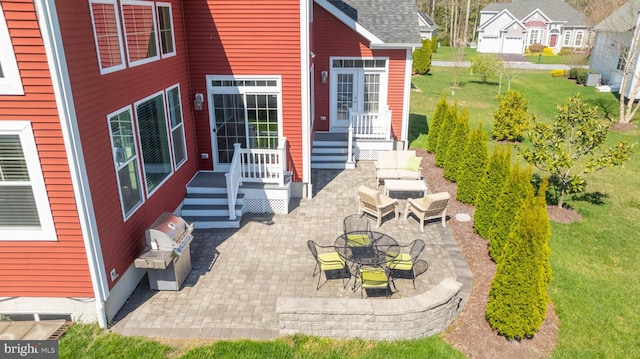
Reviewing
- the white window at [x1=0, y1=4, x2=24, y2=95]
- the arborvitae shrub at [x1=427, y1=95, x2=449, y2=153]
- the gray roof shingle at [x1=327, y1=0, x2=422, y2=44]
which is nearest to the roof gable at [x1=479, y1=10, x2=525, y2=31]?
the gray roof shingle at [x1=327, y1=0, x2=422, y2=44]

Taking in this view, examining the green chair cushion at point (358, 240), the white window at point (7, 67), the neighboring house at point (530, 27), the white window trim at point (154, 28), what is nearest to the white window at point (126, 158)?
the white window trim at point (154, 28)

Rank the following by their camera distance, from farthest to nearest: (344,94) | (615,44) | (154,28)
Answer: (615,44)
(344,94)
(154,28)

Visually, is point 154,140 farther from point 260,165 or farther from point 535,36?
point 535,36

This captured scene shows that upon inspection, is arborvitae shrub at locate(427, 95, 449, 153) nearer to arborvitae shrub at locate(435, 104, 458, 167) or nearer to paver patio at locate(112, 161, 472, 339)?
arborvitae shrub at locate(435, 104, 458, 167)

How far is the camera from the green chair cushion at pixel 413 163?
13.2 meters

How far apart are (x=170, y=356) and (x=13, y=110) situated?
4331mm

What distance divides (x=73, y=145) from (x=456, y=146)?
1080 cm

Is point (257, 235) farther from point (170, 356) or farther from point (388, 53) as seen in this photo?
point (388, 53)

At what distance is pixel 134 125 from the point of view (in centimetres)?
813

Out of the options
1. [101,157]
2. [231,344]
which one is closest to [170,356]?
[231,344]

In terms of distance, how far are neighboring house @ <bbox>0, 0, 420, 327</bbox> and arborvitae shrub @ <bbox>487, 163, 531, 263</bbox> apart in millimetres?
5365

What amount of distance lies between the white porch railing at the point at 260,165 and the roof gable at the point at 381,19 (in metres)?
6.40

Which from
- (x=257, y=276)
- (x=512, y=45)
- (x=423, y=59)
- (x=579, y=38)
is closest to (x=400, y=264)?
(x=257, y=276)

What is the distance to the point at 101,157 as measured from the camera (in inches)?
273
